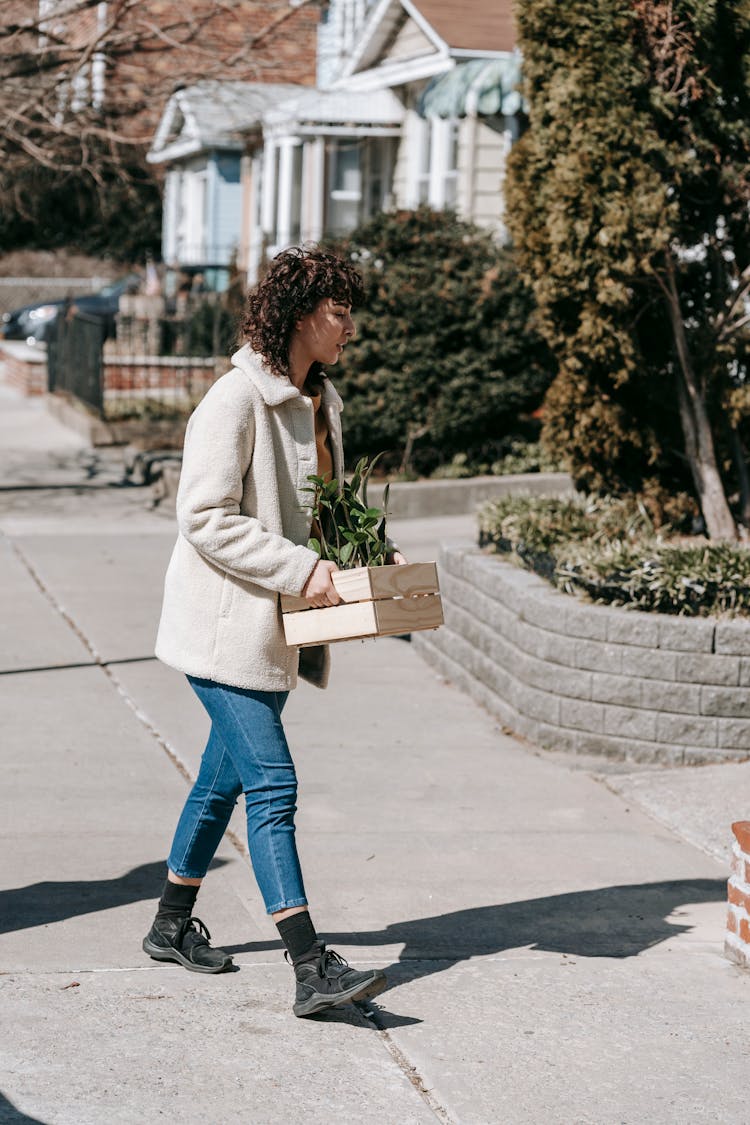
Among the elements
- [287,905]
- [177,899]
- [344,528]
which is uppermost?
[344,528]

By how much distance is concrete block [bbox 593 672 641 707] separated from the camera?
20.8ft

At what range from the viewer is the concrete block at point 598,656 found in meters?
6.36

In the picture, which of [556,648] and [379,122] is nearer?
[556,648]

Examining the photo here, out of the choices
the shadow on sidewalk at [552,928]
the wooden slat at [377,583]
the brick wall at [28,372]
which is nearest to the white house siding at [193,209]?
the brick wall at [28,372]

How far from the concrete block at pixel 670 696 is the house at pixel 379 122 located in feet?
26.9

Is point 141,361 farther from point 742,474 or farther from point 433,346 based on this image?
point 742,474

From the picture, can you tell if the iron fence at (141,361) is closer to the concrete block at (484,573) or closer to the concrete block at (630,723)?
the concrete block at (484,573)

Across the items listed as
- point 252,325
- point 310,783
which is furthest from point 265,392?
point 310,783

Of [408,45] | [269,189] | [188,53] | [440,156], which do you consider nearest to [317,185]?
[269,189]

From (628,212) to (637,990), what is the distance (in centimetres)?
476

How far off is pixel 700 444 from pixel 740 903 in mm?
4639

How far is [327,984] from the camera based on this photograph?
3.82 m

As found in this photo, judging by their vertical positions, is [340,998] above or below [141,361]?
below

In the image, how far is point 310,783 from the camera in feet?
19.6
